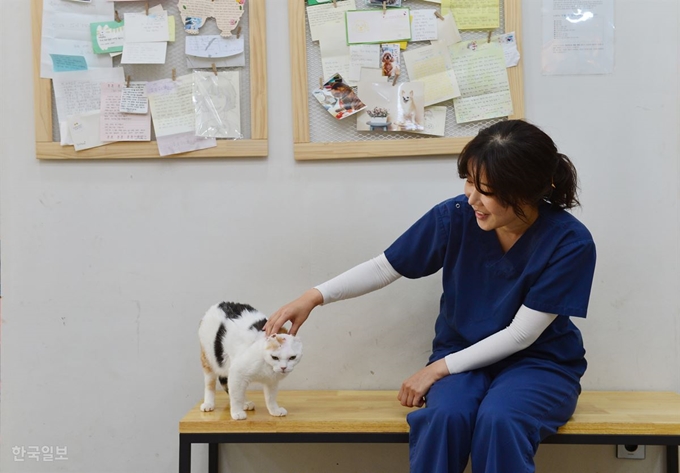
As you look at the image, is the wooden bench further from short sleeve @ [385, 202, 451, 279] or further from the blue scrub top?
short sleeve @ [385, 202, 451, 279]

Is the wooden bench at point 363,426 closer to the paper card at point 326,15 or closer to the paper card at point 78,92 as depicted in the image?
the paper card at point 78,92

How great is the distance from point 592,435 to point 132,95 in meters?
1.39

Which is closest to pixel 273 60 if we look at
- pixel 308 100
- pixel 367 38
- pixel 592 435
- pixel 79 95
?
pixel 308 100

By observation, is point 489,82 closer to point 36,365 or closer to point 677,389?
point 677,389

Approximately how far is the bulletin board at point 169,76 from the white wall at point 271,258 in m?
0.03

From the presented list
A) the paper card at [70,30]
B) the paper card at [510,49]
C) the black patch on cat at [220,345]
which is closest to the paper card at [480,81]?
the paper card at [510,49]

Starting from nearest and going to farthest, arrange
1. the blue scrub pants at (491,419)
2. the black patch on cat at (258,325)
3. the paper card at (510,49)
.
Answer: the blue scrub pants at (491,419), the black patch on cat at (258,325), the paper card at (510,49)

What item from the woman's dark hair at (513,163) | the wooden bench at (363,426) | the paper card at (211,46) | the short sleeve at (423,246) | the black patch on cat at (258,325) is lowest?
the wooden bench at (363,426)

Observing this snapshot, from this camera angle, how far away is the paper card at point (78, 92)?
65.7 inches

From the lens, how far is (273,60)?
166cm

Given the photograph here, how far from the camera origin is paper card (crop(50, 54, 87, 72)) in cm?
166

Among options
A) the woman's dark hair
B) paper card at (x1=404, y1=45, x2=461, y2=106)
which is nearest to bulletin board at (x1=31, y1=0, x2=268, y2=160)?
paper card at (x1=404, y1=45, x2=461, y2=106)

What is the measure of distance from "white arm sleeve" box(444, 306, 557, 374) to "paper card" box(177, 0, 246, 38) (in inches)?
40.4

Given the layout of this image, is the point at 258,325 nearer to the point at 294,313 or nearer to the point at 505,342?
the point at 294,313
